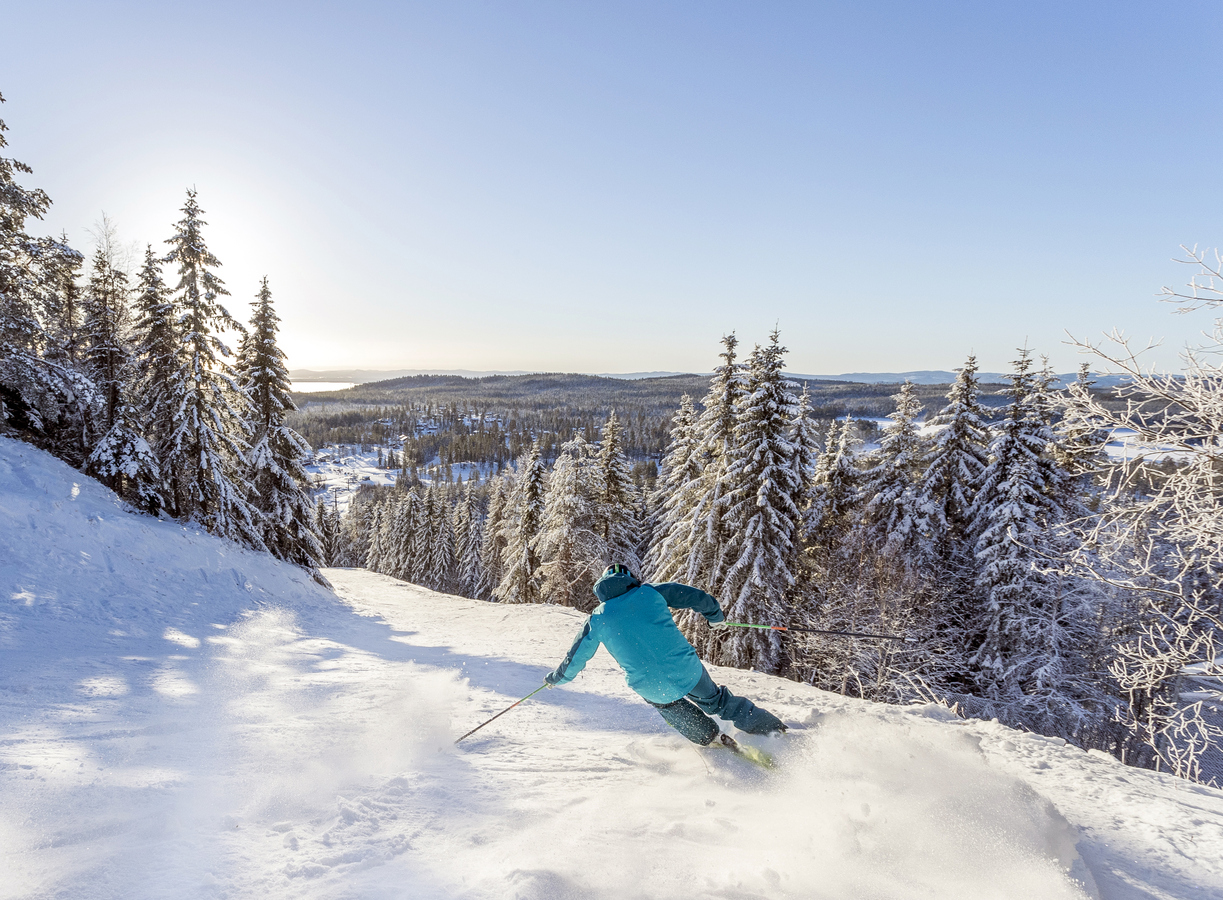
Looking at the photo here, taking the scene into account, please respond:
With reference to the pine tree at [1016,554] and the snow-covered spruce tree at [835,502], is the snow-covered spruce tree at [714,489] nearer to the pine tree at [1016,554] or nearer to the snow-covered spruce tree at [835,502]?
the snow-covered spruce tree at [835,502]

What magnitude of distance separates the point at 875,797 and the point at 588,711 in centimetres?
369

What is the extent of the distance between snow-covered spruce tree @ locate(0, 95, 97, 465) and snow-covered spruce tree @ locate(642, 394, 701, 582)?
1994 centimetres

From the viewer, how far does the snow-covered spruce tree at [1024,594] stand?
18281 mm

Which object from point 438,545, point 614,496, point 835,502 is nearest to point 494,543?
point 438,545

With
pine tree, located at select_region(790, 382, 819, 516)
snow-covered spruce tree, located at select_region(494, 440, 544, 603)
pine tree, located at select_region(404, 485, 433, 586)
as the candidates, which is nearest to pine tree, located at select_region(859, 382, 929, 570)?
pine tree, located at select_region(790, 382, 819, 516)

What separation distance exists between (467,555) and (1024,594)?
45649mm

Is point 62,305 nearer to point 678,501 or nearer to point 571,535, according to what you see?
point 571,535

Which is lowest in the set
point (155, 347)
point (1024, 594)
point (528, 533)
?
point (528, 533)

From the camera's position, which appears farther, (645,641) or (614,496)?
(614,496)

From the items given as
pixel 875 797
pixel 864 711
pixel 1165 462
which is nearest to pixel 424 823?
pixel 875 797

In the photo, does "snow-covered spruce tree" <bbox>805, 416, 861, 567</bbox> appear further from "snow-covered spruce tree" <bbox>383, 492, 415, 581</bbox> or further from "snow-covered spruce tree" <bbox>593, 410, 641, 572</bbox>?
"snow-covered spruce tree" <bbox>383, 492, 415, 581</bbox>

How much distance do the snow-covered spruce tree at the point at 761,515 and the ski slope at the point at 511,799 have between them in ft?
38.1

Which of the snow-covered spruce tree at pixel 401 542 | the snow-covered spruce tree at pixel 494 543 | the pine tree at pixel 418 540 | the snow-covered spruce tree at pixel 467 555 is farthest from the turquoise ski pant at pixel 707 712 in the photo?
the snow-covered spruce tree at pixel 401 542

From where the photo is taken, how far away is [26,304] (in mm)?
14586
